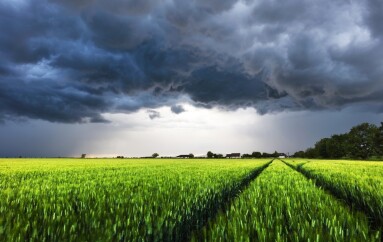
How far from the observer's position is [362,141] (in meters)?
111

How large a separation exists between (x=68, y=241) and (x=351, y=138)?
126 metres

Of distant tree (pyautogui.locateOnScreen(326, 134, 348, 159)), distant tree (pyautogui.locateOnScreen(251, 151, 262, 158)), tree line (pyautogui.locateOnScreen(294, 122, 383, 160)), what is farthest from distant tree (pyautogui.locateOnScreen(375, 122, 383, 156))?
distant tree (pyautogui.locateOnScreen(251, 151, 262, 158))

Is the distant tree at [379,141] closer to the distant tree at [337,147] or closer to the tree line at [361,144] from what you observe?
the tree line at [361,144]

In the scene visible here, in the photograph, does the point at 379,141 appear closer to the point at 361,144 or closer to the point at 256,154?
the point at 361,144

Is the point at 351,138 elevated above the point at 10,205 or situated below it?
above

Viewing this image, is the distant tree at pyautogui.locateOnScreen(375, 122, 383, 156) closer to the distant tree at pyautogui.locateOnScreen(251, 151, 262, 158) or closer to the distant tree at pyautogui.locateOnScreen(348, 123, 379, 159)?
the distant tree at pyautogui.locateOnScreen(348, 123, 379, 159)

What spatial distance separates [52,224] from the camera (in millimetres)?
2771

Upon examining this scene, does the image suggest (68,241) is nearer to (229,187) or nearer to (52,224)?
(52,224)

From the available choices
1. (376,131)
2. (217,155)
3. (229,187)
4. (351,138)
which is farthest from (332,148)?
(229,187)

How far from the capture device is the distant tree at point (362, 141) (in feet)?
353

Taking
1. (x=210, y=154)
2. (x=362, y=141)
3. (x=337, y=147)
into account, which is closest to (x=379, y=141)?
(x=362, y=141)

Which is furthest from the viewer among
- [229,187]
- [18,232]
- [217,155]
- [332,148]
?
[217,155]

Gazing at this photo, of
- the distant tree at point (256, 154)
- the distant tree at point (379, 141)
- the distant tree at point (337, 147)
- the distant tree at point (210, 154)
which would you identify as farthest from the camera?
the distant tree at point (256, 154)

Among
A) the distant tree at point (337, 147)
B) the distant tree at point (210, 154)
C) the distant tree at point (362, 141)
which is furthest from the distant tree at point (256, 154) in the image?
the distant tree at point (362, 141)
